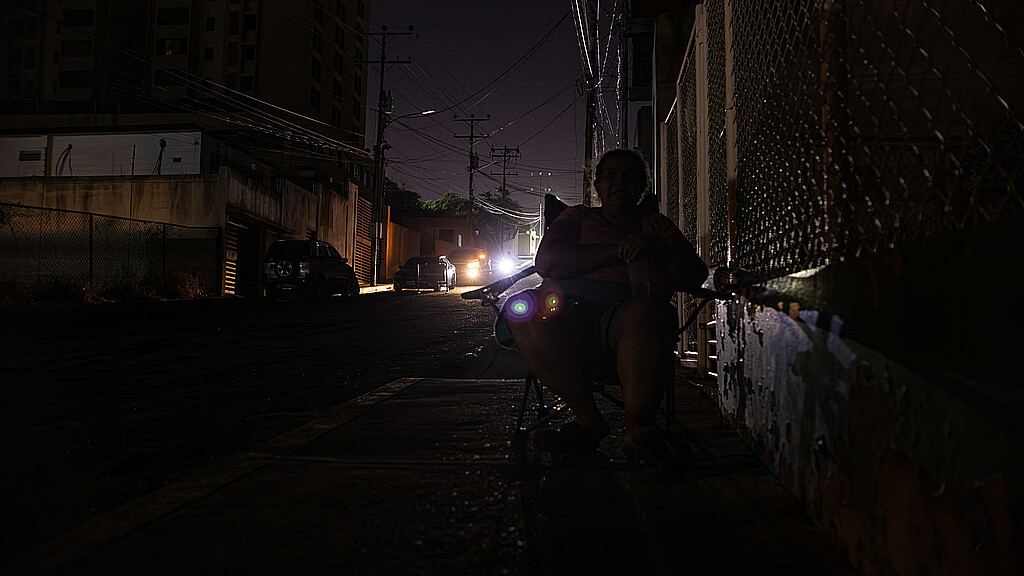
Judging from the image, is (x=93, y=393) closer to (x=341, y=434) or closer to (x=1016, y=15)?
(x=341, y=434)

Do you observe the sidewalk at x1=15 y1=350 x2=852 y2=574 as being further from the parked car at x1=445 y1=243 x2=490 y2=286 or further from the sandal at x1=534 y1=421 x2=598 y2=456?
the parked car at x1=445 y1=243 x2=490 y2=286

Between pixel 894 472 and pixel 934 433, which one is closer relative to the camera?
pixel 934 433

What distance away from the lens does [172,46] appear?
5647 centimetres

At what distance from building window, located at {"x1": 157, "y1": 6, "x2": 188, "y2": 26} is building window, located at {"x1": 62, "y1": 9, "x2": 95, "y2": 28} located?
500 cm

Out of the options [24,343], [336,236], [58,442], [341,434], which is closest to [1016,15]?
[341,434]

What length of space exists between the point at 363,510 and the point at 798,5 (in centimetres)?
211

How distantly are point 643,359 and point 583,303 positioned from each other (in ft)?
1.33

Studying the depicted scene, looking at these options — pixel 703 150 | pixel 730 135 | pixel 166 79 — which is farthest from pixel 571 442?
pixel 166 79

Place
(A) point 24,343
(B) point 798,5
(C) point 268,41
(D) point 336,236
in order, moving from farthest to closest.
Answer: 1. (C) point 268,41
2. (D) point 336,236
3. (A) point 24,343
4. (B) point 798,5

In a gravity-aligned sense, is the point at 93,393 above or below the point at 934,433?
below

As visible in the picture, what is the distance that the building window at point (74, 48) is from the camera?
5834 cm

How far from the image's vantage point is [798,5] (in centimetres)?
224

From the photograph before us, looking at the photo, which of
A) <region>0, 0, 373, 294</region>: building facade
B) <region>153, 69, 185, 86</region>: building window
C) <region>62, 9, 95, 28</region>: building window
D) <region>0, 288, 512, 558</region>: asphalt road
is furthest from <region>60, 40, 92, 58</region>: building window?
<region>0, 288, 512, 558</region>: asphalt road

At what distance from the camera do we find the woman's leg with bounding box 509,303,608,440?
8.73 feet
